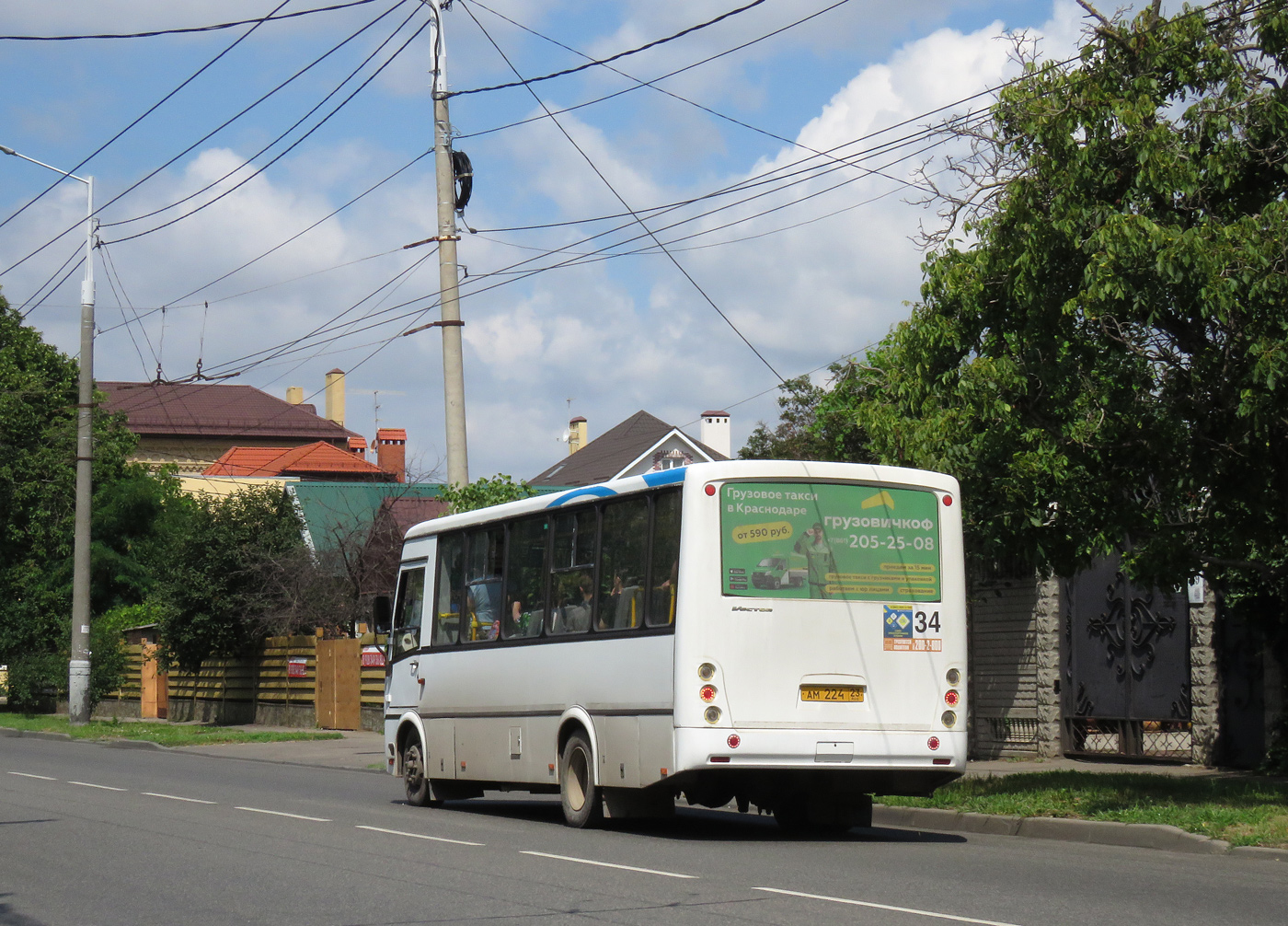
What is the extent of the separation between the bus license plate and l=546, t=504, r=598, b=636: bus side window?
2.11 m

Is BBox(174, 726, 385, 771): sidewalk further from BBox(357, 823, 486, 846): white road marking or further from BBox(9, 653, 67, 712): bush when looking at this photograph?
BBox(9, 653, 67, 712): bush

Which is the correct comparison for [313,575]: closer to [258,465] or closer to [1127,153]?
[1127,153]

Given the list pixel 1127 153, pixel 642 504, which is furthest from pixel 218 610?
pixel 1127 153

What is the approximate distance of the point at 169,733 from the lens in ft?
102

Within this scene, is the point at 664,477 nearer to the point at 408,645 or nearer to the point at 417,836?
the point at 417,836

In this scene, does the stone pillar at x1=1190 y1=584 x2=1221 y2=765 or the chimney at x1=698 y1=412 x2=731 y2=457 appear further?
the chimney at x1=698 y1=412 x2=731 y2=457

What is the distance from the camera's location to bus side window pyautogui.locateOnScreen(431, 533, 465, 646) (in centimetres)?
1551

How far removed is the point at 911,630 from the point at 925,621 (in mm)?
151

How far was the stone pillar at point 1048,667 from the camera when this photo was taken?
19453 millimetres

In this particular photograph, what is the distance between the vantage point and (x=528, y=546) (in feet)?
46.4

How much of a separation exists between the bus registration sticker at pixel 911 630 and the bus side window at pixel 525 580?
3.22 meters

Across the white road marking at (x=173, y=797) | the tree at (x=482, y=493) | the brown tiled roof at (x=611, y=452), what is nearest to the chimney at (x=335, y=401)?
the brown tiled roof at (x=611, y=452)

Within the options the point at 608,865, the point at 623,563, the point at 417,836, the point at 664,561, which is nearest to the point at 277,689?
the point at 417,836

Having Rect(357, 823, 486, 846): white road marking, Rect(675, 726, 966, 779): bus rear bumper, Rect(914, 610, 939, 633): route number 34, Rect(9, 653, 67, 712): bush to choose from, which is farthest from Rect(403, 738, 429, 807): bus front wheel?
Result: Rect(9, 653, 67, 712): bush
